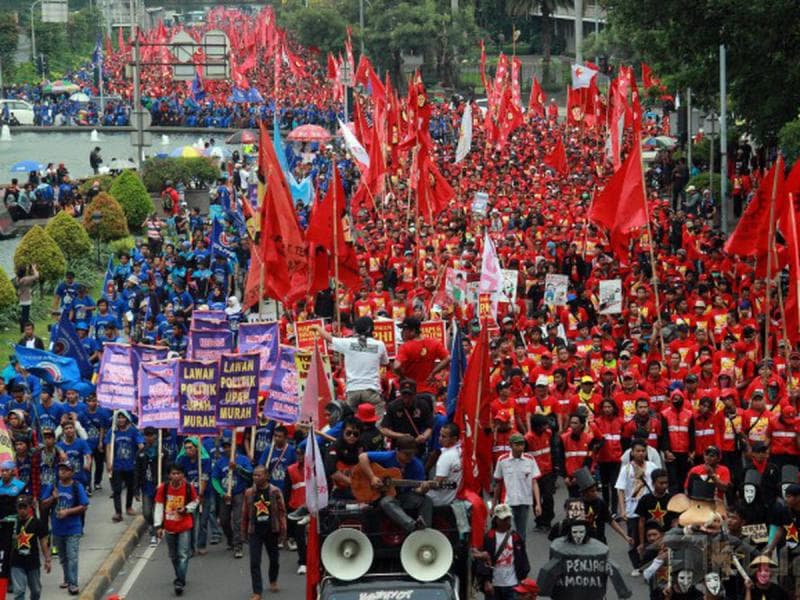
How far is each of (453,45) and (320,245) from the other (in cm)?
6036

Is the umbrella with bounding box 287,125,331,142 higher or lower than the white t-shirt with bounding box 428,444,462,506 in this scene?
higher

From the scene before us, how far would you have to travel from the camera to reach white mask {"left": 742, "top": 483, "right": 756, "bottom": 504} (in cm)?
1448

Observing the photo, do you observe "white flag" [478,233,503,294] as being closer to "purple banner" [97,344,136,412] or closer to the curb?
"purple banner" [97,344,136,412]

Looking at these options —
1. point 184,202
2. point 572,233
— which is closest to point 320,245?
point 572,233

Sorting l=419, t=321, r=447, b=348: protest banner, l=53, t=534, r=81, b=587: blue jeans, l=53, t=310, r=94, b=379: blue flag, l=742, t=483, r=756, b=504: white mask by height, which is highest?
l=419, t=321, r=447, b=348: protest banner

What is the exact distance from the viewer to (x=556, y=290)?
24547mm

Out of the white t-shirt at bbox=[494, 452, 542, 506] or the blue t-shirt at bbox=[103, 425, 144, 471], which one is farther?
the blue t-shirt at bbox=[103, 425, 144, 471]

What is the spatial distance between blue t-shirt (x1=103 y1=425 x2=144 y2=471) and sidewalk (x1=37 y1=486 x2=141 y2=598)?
0.64 metres

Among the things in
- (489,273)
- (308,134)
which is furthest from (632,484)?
(308,134)

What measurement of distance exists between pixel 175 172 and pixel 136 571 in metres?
30.1

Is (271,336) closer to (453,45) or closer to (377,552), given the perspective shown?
(377,552)

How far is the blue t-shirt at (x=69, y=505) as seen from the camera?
52.4 feet

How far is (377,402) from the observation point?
16.0 meters

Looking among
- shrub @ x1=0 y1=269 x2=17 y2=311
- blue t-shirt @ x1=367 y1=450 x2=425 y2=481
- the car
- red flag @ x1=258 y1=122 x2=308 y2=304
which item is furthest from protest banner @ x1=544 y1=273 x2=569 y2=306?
the car
